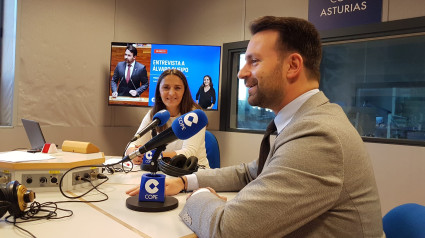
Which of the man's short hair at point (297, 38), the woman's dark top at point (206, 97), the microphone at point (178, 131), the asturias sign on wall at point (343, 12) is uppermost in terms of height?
the asturias sign on wall at point (343, 12)

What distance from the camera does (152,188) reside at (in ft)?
3.92

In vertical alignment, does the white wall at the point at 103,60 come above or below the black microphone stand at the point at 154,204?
above

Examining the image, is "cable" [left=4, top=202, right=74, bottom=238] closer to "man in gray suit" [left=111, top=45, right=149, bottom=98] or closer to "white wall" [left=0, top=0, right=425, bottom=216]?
"white wall" [left=0, top=0, right=425, bottom=216]

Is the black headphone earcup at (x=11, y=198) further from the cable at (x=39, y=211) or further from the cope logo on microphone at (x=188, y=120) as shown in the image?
the cope logo on microphone at (x=188, y=120)

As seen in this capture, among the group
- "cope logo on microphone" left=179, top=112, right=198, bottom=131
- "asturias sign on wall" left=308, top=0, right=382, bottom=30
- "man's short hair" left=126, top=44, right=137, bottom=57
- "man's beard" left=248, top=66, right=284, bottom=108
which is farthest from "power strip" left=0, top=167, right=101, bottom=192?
"asturias sign on wall" left=308, top=0, right=382, bottom=30

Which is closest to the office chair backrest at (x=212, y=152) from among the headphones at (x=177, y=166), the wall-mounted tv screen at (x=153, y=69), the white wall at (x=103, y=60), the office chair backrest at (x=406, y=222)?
the headphones at (x=177, y=166)

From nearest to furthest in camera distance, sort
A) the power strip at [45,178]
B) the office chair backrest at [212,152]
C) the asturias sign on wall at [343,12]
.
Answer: the power strip at [45,178] < the office chair backrest at [212,152] < the asturias sign on wall at [343,12]

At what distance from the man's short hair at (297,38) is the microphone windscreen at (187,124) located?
383mm

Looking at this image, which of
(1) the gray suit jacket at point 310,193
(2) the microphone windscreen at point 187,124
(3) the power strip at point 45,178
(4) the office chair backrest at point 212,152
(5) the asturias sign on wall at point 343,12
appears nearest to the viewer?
(1) the gray suit jacket at point 310,193

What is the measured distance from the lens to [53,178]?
4.50 feet

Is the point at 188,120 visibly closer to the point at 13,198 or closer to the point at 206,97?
the point at 13,198

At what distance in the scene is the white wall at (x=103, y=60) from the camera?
2715mm

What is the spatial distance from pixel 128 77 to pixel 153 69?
31cm

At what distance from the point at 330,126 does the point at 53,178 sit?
1159mm
